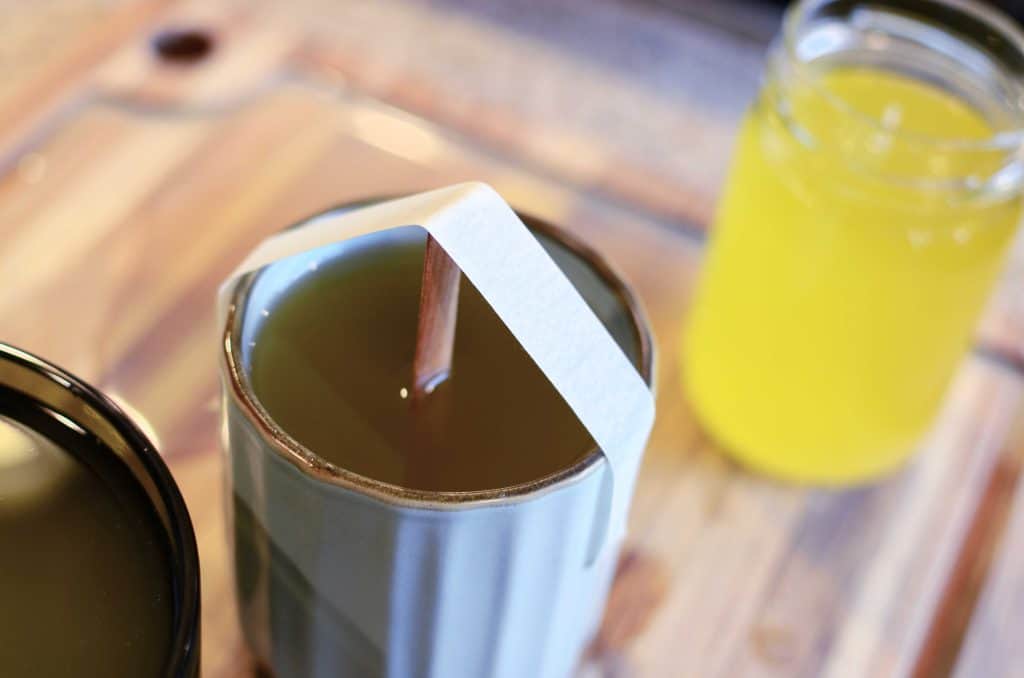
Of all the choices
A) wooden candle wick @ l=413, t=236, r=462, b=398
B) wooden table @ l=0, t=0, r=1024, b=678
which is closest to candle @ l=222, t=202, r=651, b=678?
wooden candle wick @ l=413, t=236, r=462, b=398

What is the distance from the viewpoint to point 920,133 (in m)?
0.57

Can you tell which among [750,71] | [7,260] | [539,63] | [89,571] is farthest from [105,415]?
[750,71]

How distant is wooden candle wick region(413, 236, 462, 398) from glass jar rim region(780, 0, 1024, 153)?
0.70 ft

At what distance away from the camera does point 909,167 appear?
0.57 m

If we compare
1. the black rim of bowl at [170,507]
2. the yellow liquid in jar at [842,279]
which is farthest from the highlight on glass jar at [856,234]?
the black rim of bowl at [170,507]

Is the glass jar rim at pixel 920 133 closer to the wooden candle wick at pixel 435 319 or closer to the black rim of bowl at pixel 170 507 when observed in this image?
the wooden candle wick at pixel 435 319

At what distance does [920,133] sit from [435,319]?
0.31 m

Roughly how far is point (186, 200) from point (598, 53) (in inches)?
16.1

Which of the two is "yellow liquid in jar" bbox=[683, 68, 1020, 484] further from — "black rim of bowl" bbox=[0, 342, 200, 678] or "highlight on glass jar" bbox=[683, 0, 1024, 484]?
"black rim of bowl" bbox=[0, 342, 200, 678]

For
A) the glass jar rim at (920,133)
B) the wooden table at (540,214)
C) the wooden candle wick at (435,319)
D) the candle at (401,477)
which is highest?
the glass jar rim at (920,133)

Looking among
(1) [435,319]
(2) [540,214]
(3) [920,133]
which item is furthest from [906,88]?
(1) [435,319]

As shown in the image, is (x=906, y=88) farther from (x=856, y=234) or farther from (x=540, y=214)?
(x=540, y=214)

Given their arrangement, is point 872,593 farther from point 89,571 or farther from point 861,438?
point 89,571

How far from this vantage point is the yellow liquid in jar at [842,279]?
1.77ft
